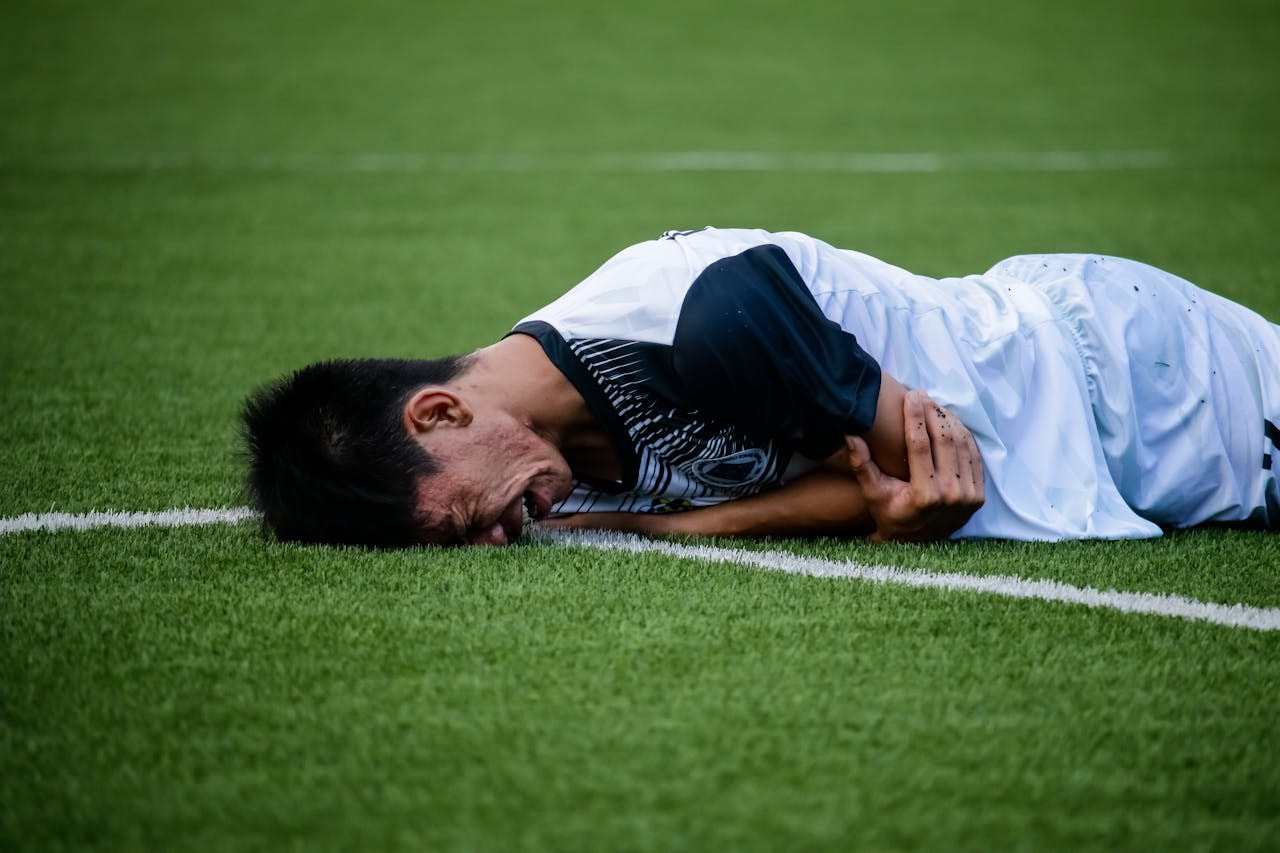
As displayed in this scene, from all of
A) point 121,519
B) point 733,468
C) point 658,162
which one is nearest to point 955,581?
point 733,468

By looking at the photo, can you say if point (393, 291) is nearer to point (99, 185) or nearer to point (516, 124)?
point (99, 185)

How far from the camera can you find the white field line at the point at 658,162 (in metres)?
8.16

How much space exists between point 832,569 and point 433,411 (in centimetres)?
72

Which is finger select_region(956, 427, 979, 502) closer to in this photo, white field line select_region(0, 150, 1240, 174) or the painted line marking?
the painted line marking

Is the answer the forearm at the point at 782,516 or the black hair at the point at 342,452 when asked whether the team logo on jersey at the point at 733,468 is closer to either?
the forearm at the point at 782,516

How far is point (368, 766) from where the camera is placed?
183 centimetres

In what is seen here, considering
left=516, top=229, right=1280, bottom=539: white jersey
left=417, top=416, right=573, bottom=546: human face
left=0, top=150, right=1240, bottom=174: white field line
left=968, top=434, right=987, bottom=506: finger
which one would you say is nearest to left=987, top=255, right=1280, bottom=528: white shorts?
left=516, top=229, right=1280, bottom=539: white jersey

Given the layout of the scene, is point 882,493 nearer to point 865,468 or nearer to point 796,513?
point 865,468

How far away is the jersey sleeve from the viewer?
8.12 feet

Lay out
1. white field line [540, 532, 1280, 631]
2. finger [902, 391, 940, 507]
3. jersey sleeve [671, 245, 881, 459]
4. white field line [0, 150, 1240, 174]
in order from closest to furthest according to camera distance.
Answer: white field line [540, 532, 1280, 631]
jersey sleeve [671, 245, 881, 459]
finger [902, 391, 940, 507]
white field line [0, 150, 1240, 174]

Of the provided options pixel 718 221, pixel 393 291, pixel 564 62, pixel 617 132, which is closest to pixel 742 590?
pixel 393 291

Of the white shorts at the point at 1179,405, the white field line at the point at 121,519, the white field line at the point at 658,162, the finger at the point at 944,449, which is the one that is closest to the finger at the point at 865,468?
the finger at the point at 944,449

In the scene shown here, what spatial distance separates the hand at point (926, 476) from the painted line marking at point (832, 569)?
0.13 meters

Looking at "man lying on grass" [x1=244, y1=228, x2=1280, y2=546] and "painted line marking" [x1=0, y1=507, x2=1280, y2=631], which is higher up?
"man lying on grass" [x1=244, y1=228, x2=1280, y2=546]
